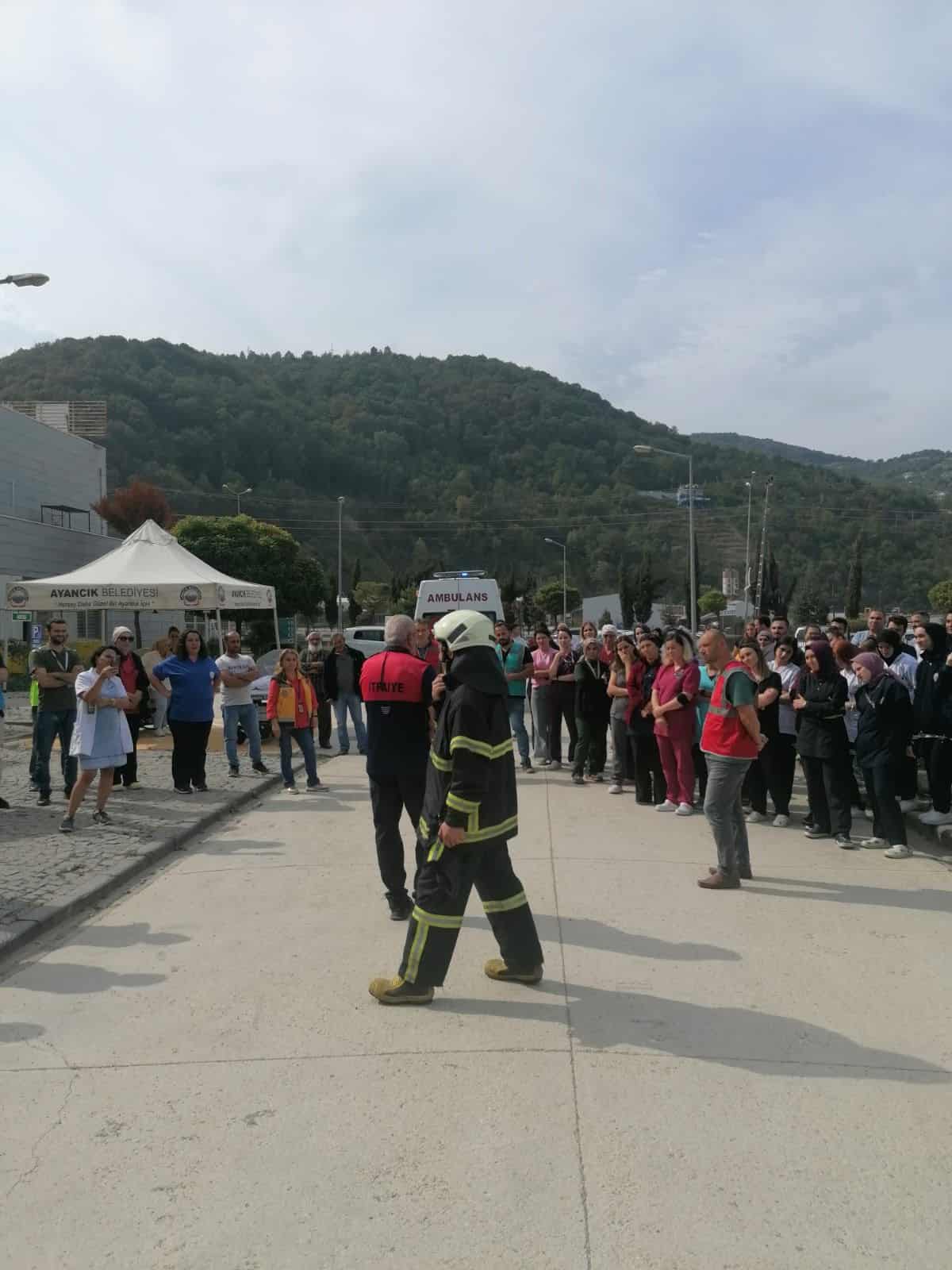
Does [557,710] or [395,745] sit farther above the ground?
[395,745]

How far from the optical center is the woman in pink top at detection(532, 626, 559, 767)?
13523 millimetres

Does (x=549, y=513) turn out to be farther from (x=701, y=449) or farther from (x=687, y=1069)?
(x=687, y=1069)

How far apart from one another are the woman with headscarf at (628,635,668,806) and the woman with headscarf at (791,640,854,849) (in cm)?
210

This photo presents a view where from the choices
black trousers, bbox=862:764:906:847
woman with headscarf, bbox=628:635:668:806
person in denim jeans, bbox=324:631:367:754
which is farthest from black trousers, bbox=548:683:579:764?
black trousers, bbox=862:764:906:847

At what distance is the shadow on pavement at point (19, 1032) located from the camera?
4.71 m

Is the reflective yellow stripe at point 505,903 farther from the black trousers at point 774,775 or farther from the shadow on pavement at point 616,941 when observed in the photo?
the black trousers at point 774,775

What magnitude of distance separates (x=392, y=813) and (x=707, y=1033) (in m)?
2.36

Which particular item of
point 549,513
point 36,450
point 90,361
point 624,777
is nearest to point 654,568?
point 549,513

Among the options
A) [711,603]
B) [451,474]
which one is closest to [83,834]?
[711,603]

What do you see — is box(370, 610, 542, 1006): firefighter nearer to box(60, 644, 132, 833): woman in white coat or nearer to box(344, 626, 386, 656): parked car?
box(60, 644, 132, 833): woman in white coat

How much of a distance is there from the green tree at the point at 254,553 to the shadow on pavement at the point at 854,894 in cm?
4129

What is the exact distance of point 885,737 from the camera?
8211mm

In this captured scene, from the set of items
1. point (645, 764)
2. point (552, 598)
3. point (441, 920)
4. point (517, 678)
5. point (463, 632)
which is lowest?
point (645, 764)

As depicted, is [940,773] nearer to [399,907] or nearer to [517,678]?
[399,907]
